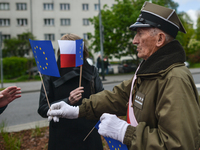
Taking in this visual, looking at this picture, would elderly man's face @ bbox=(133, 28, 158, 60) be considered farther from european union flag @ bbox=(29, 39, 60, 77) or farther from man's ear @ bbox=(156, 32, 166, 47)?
european union flag @ bbox=(29, 39, 60, 77)

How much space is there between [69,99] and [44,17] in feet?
118

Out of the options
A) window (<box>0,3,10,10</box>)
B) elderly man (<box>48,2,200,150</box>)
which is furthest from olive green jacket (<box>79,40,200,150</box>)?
window (<box>0,3,10,10</box>)

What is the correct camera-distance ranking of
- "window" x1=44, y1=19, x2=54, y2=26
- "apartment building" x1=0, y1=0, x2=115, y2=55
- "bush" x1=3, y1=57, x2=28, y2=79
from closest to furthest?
"bush" x1=3, y1=57, x2=28, y2=79 → "apartment building" x1=0, y1=0, x2=115, y2=55 → "window" x1=44, y1=19, x2=54, y2=26

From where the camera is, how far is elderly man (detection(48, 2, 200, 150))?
3.80 ft

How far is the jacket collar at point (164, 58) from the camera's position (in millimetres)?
1340

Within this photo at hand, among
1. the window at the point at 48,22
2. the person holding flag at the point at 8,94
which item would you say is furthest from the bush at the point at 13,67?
the window at the point at 48,22

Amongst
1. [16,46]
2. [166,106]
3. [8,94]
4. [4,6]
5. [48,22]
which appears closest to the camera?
[166,106]

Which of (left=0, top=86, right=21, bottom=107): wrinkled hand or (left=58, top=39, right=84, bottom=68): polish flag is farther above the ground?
(left=58, top=39, right=84, bottom=68): polish flag

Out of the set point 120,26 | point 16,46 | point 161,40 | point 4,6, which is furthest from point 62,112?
point 4,6

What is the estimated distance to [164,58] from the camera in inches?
53.9

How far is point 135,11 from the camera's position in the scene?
1805 cm

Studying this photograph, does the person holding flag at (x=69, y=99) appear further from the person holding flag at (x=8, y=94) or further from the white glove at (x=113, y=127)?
the white glove at (x=113, y=127)

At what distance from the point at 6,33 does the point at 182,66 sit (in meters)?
38.6

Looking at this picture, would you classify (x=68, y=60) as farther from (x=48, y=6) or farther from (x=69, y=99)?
(x=48, y=6)
